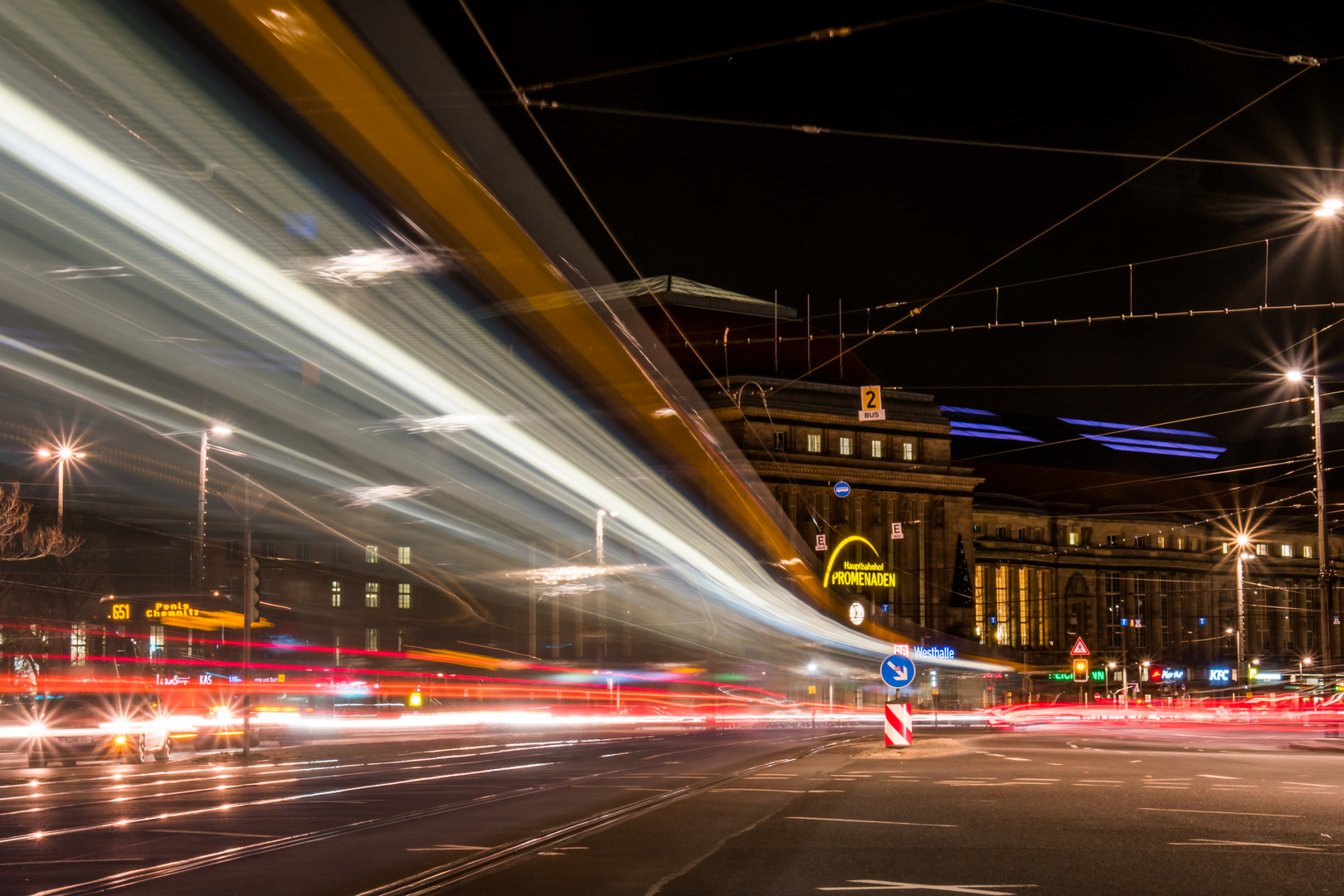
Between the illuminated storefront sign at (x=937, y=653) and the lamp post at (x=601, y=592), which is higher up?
the lamp post at (x=601, y=592)

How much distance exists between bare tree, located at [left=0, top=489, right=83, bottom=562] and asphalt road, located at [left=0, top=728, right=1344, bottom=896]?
1306 centimetres

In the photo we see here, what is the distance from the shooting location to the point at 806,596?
4291 centimetres

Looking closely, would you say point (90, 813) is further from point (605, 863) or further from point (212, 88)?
point (212, 88)

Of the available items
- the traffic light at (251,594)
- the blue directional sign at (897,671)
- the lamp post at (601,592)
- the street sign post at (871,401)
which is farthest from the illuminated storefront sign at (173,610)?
the street sign post at (871,401)

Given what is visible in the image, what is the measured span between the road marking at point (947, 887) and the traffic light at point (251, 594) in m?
20.6

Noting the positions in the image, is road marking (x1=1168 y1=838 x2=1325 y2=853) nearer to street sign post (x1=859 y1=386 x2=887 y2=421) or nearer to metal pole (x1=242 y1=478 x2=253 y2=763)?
metal pole (x1=242 y1=478 x2=253 y2=763)

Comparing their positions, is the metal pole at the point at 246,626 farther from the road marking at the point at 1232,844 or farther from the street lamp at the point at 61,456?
the road marking at the point at 1232,844

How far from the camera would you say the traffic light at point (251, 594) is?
28234 millimetres

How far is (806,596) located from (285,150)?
32.4 m

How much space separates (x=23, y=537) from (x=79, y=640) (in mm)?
4677

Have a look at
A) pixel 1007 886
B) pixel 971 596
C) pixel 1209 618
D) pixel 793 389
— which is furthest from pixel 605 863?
pixel 1209 618

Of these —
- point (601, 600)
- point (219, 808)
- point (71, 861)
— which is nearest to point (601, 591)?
point (601, 600)

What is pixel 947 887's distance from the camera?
32.5 feet

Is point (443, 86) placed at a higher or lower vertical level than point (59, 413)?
higher
